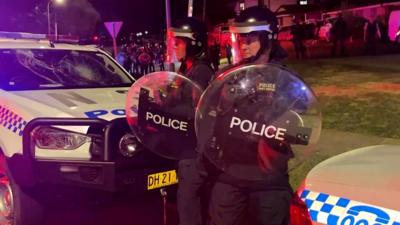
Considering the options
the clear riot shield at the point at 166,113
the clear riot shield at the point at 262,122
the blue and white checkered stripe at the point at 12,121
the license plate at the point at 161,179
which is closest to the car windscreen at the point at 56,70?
the blue and white checkered stripe at the point at 12,121

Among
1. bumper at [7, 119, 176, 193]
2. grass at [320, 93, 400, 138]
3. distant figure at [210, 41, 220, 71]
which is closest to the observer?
bumper at [7, 119, 176, 193]

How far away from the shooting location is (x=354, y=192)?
2.35 m

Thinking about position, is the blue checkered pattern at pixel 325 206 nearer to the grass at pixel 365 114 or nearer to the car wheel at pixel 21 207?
the car wheel at pixel 21 207

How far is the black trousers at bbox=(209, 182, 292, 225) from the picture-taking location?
3.07 m

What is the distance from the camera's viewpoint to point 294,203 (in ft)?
8.46

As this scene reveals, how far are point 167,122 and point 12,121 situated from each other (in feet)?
5.84

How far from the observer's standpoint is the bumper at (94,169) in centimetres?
436

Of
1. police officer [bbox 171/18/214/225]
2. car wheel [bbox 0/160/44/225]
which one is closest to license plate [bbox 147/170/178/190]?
police officer [bbox 171/18/214/225]

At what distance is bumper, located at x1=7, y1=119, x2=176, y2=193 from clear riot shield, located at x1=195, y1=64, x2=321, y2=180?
4.93 ft

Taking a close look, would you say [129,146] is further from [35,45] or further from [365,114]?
[365,114]

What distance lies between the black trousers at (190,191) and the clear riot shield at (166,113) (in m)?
0.08

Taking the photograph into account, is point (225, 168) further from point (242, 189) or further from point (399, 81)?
point (399, 81)

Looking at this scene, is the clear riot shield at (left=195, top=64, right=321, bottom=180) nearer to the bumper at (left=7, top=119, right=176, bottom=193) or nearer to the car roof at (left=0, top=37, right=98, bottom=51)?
the bumper at (left=7, top=119, right=176, bottom=193)

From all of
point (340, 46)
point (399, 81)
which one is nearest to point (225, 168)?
point (399, 81)
